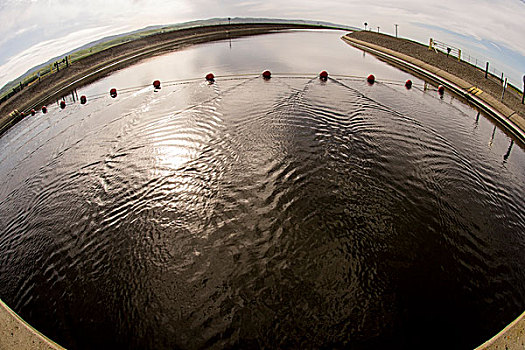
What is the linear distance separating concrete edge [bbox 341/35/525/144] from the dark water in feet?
1.57

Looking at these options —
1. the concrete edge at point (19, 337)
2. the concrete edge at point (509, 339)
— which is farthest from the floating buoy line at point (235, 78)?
the concrete edge at point (509, 339)

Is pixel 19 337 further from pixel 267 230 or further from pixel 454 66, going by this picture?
pixel 454 66

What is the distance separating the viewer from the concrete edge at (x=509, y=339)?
249 centimetres

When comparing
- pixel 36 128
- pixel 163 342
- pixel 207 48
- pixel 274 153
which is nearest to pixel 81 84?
pixel 36 128

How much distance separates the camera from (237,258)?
11.1ft

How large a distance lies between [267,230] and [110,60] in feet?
41.4

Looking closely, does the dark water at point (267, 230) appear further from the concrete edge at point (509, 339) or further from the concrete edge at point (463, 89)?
the concrete edge at point (463, 89)

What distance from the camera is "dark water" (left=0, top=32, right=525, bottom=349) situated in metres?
2.85

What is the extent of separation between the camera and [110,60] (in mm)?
12805

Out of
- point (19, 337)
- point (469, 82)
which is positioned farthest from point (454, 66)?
point (19, 337)

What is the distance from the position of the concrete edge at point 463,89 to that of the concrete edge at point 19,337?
8.45 meters

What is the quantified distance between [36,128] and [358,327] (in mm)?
8509

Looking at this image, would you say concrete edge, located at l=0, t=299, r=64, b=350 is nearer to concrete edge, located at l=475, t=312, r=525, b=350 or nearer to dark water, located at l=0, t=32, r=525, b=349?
dark water, located at l=0, t=32, r=525, b=349

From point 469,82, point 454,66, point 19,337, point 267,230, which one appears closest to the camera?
point 19,337
